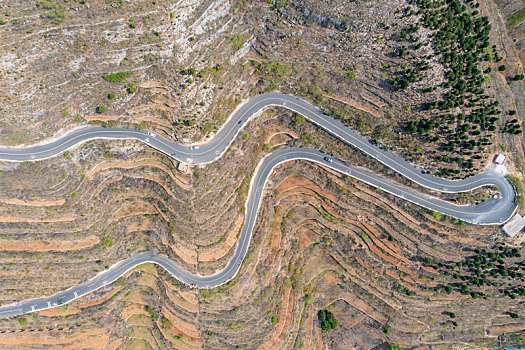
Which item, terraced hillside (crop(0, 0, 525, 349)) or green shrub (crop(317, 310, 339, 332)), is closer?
terraced hillside (crop(0, 0, 525, 349))

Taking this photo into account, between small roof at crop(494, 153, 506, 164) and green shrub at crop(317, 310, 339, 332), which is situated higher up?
small roof at crop(494, 153, 506, 164)

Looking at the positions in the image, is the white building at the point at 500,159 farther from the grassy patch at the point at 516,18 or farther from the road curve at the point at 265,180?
the grassy patch at the point at 516,18

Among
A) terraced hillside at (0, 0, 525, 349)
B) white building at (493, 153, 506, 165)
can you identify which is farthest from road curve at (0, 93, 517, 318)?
white building at (493, 153, 506, 165)

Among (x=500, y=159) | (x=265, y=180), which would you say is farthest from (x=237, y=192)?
(x=500, y=159)

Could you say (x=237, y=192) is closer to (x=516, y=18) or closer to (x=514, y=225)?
(x=514, y=225)

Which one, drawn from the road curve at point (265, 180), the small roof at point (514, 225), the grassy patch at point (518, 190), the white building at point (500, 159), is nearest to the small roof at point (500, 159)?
the white building at point (500, 159)

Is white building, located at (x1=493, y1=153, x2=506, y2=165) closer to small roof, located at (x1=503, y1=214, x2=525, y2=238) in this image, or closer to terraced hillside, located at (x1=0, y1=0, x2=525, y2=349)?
terraced hillside, located at (x1=0, y1=0, x2=525, y2=349)

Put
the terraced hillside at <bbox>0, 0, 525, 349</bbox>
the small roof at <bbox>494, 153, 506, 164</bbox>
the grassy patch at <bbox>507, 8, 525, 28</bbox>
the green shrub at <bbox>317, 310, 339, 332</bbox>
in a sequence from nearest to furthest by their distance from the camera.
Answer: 1. the terraced hillside at <bbox>0, 0, 525, 349</bbox>
2. the small roof at <bbox>494, 153, 506, 164</bbox>
3. the grassy patch at <bbox>507, 8, 525, 28</bbox>
4. the green shrub at <bbox>317, 310, 339, 332</bbox>

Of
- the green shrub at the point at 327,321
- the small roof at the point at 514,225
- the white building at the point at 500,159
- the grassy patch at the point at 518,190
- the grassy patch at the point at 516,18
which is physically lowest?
the green shrub at the point at 327,321

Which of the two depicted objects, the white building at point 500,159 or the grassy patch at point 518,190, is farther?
the grassy patch at point 518,190
